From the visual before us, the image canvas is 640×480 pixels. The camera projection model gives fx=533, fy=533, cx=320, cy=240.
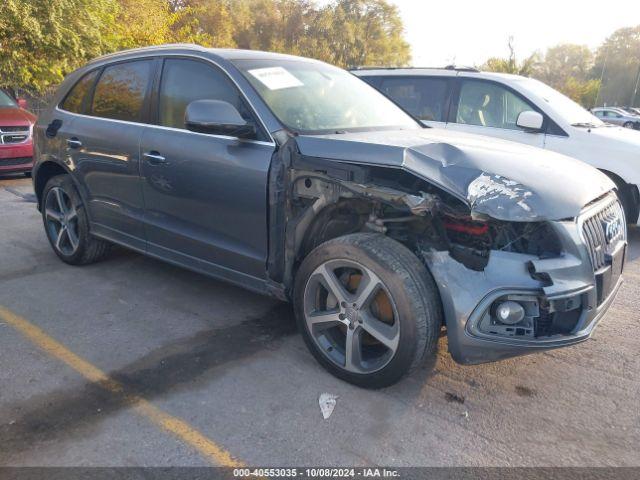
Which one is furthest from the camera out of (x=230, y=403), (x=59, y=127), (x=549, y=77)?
(x=549, y=77)

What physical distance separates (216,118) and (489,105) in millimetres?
4516

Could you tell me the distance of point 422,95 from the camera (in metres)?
7.02

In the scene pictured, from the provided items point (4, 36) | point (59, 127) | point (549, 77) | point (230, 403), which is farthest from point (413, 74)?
point (549, 77)

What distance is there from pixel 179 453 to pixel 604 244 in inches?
94.3

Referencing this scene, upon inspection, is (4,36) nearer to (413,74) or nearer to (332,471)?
(413,74)

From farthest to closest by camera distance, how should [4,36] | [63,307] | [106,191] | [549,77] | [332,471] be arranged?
[549,77], [4,36], [106,191], [63,307], [332,471]

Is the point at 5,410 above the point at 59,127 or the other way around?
the other way around

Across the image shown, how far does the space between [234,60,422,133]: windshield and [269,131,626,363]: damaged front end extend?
610mm

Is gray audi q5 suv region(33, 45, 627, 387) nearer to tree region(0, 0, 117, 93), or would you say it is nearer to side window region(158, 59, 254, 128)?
side window region(158, 59, 254, 128)

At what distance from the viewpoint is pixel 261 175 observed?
3158mm

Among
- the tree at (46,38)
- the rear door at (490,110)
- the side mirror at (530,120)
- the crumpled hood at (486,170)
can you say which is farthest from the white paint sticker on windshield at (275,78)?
the tree at (46,38)

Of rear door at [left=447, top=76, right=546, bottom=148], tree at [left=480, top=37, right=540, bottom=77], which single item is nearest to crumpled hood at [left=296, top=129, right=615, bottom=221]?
rear door at [left=447, top=76, right=546, bottom=148]

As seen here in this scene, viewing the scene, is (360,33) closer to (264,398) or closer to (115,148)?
(115,148)

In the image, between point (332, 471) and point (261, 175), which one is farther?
point (261, 175)
